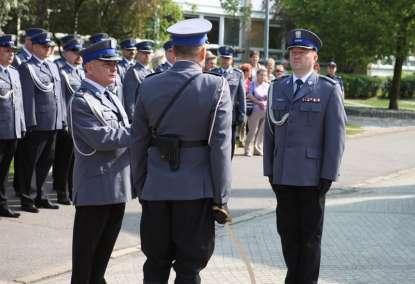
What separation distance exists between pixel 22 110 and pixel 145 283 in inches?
184

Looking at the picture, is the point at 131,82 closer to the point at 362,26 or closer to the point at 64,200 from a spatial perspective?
the point at 64,200

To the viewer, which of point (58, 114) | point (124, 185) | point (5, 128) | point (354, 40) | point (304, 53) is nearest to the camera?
point (124, 185)

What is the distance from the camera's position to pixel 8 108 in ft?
29.2

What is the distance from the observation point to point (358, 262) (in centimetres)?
751

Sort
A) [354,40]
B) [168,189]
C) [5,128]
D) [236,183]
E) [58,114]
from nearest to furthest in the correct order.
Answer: [168,189] < [5,128] < [58,114] < [236,183] < [354,40]

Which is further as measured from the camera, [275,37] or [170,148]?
[275,37]

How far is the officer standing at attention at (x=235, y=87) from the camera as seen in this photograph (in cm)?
1201

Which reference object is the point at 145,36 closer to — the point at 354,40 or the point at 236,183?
the point at 354,40

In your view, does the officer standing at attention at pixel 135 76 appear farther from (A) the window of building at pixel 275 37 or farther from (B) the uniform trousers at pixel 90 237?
(A) the window of building at pixel 275 37

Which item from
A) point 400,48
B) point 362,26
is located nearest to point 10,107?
point 362,26

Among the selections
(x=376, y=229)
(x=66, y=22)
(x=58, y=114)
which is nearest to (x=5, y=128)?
(x=58, y=114)

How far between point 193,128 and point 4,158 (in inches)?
195

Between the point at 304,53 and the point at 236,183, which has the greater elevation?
the point at 304,53

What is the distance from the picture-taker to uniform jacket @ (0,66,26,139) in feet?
29.0
